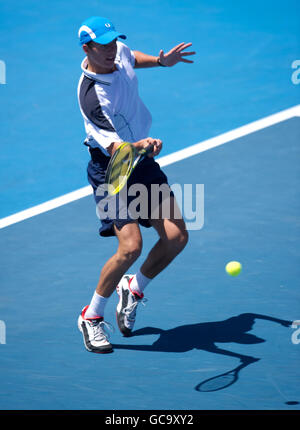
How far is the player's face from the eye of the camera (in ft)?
19.9

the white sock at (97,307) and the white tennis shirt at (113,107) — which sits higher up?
the white tennis shirt at (113,107)

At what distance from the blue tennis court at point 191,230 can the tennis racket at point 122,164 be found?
3.96 ft

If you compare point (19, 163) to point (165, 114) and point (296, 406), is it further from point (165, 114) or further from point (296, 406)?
point (296, 406)

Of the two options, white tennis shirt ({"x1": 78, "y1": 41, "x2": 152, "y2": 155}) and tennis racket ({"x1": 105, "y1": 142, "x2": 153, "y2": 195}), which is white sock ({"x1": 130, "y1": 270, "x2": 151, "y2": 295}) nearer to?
tennis racket ({"x1": 105, "y1": 142, "x2": 153, "y2": 195})

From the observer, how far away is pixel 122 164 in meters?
6.16

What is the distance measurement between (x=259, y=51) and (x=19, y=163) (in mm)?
3858

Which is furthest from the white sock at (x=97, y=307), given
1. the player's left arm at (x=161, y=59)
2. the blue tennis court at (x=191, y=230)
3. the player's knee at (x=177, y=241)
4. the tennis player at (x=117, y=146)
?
the player's left arm at (x=161, y=59)

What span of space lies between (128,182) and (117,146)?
0.49 metres

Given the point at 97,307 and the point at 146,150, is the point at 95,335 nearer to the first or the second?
the point at 97,307

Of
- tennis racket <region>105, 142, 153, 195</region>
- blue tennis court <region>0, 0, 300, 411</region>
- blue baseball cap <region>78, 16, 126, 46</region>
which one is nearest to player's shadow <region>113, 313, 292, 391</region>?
blue tennis court <region>0, 0, 300, 411</region>

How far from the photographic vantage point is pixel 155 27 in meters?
12.3

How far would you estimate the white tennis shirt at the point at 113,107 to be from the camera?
6086 millimetres

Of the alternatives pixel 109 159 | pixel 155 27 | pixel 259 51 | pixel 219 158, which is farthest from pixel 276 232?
pixel 155 27

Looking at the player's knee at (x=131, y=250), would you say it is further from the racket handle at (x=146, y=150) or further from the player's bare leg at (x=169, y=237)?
the racket handle at (x=146, y=150)
